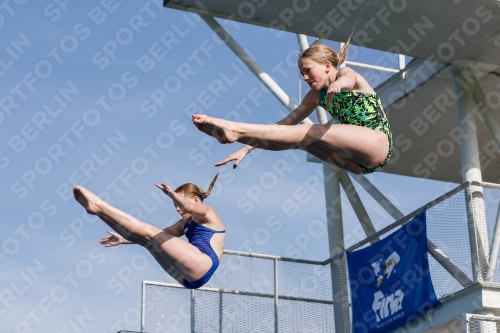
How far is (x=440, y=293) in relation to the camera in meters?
13.4

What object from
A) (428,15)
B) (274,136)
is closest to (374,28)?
(428,15)

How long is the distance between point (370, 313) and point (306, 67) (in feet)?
22.6

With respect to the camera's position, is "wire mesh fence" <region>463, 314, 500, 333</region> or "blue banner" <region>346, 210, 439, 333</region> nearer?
"wire mesh fence" <region>463, 314, 500, 333</region>

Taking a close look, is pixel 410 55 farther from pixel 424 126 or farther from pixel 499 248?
pixel 499 248

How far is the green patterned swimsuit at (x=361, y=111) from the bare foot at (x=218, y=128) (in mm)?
1084

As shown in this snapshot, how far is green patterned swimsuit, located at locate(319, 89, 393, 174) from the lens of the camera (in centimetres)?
840

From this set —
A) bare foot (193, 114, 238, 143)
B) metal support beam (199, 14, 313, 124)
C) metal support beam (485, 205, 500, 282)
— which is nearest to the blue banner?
metal support beam (485, 205, 500, 282)

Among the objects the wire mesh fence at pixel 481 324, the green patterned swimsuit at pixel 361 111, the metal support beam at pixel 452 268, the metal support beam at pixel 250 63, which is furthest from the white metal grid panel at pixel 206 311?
the green patterned swimsuit at pixel 361 111

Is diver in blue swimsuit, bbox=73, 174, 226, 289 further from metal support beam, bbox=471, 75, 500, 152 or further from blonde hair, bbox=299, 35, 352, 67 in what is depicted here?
metal support beam, bbox=471, 75, 500, 152

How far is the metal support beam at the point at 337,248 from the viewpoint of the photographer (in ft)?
50.9

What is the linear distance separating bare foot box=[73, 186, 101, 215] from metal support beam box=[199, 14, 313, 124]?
7001 millimetres

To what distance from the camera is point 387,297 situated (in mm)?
14203

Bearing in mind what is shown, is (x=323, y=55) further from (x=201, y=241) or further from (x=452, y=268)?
(x=452, y=268)

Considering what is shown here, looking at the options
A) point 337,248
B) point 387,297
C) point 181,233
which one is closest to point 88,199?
point 181,233
